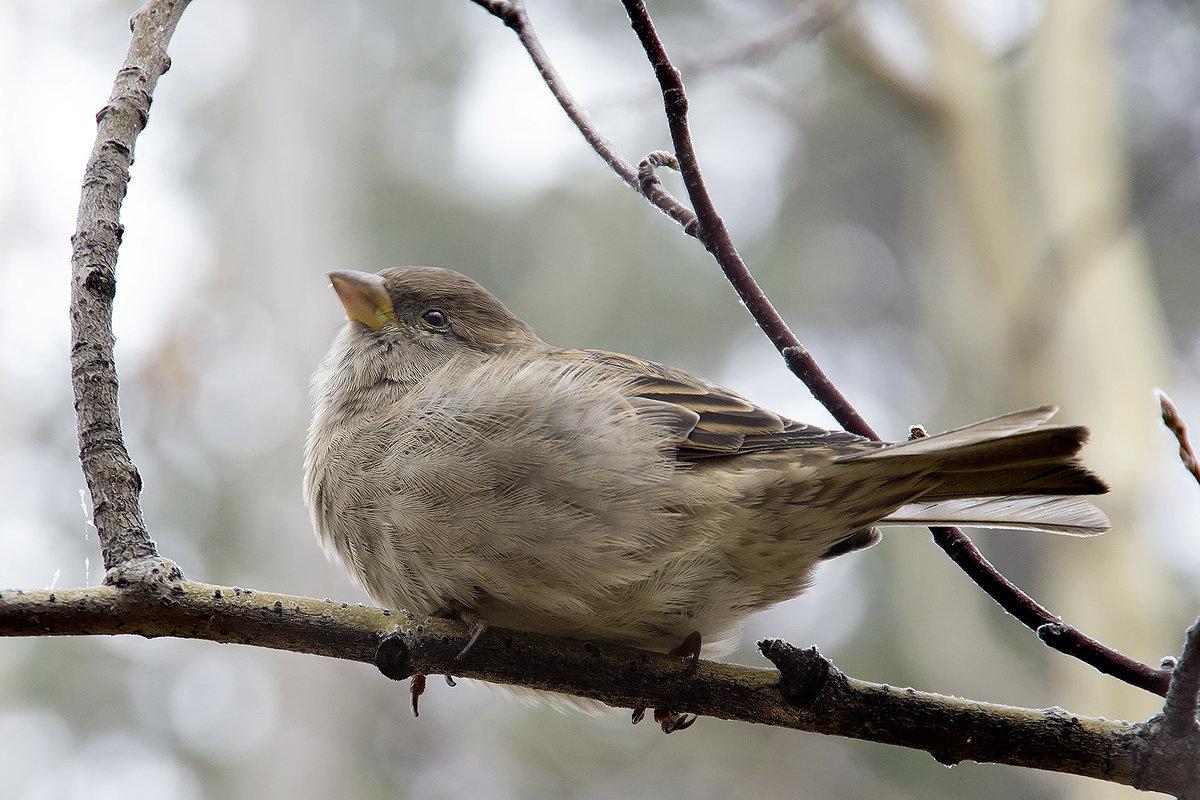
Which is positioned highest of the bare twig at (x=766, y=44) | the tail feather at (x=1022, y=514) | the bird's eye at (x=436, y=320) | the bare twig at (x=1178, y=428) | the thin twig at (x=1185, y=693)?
the bare twig at (x=766, y=44)

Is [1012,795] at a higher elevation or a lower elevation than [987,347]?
lower

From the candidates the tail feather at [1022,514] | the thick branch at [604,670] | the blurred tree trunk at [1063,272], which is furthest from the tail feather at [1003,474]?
the blurred tree trunk at [1063,272]

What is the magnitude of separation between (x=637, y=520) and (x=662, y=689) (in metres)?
0.37

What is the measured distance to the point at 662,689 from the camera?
2.14 m

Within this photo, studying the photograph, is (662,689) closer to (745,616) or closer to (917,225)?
(745,616)

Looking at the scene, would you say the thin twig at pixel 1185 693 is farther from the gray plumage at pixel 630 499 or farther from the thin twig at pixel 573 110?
the thin twig at pixel 573 110

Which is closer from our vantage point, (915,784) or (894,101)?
(894,101)

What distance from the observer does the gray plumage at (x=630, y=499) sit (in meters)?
2.25

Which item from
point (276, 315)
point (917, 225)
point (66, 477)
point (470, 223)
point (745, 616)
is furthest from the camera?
point (470, 223)

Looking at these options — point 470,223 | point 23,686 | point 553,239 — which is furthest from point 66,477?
point 553,239

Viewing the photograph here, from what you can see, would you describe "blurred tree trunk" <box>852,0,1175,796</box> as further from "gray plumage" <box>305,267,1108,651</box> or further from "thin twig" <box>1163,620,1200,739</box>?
"thin twig" <box>1163,620,1200,739</box>

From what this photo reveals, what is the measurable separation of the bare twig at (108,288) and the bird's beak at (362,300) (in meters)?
1.25

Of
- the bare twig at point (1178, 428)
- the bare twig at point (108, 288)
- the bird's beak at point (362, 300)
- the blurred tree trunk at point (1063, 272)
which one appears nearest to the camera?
the bare twig at point (1178, 428)

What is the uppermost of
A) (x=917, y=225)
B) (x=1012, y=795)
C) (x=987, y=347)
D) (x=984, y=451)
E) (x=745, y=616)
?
(x=917, y=225)
